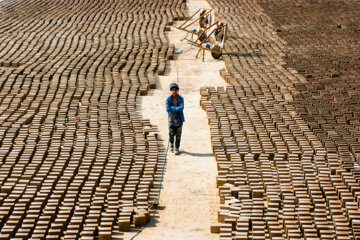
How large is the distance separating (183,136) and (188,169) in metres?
1.70

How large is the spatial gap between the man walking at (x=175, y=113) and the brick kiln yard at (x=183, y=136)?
36 centimetres

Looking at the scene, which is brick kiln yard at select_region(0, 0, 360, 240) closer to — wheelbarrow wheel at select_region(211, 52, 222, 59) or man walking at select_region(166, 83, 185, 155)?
wheelbarrow wheel at select_region(211, 52, 222, 59)

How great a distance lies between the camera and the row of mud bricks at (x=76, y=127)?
8.27 metres

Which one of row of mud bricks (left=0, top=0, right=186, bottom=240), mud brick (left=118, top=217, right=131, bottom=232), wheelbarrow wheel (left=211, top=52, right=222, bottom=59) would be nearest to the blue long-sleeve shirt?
row of mud bricks (left=0, top=0, right=186, bottom=240)

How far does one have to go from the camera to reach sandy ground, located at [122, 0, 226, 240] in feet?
26.9

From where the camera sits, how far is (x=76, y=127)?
11562 millimetres

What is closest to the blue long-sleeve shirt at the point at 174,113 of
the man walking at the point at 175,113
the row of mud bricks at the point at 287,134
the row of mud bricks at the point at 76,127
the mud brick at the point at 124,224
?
the man walking at the point at 175,113

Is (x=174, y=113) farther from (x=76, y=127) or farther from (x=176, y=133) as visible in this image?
(x=76, y=127)

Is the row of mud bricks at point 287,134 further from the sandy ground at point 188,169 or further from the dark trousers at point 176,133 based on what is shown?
the dark trousers at point 176,133

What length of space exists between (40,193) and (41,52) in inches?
360

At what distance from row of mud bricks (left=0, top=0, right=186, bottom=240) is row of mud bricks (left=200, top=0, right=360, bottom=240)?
145 cm

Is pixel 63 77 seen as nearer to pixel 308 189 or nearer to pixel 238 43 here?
pixel 238 43

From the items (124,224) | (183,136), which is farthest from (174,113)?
(124,224)

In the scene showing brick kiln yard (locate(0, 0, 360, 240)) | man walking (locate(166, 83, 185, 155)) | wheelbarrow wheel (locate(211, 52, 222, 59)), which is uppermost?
man walking (locate(166, 83, 185, 155))
